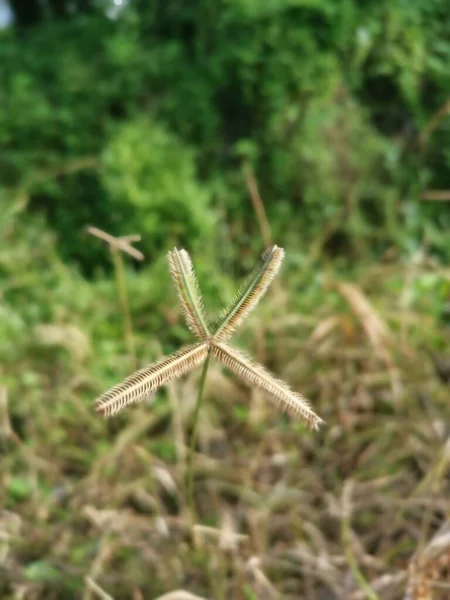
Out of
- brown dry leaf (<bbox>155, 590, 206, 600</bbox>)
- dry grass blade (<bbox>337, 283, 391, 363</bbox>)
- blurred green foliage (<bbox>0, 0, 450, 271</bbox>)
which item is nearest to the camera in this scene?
brown dry leaf (<bbox>155, 590, 206, 600</bbox>)

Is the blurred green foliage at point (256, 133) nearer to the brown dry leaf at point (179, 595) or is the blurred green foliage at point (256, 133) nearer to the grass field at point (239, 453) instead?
the grass field at point (239, 453)

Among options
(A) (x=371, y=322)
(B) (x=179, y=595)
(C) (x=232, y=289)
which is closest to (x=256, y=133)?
(C) (x=232, y=289)

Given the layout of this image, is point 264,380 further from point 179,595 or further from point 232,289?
point 232,289

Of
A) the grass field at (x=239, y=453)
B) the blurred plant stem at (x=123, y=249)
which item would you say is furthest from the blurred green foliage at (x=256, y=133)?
the blurred plant stem at (x=123, y=249)

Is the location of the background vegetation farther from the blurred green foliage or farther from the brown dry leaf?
the brown dry leaf

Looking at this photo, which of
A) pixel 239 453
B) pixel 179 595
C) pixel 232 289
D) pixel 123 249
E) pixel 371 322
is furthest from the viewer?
pixel 232 289

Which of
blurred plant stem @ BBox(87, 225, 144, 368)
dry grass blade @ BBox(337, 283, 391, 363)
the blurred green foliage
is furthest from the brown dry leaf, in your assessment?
the blurred green foliage

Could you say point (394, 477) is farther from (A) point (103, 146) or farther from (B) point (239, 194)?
(A) point (103, 146)

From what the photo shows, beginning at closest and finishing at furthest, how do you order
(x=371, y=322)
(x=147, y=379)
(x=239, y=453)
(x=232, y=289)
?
(x=147, y=379)
(x=239, y=453)
(x=371, y=322)
(x=232, y=289)
